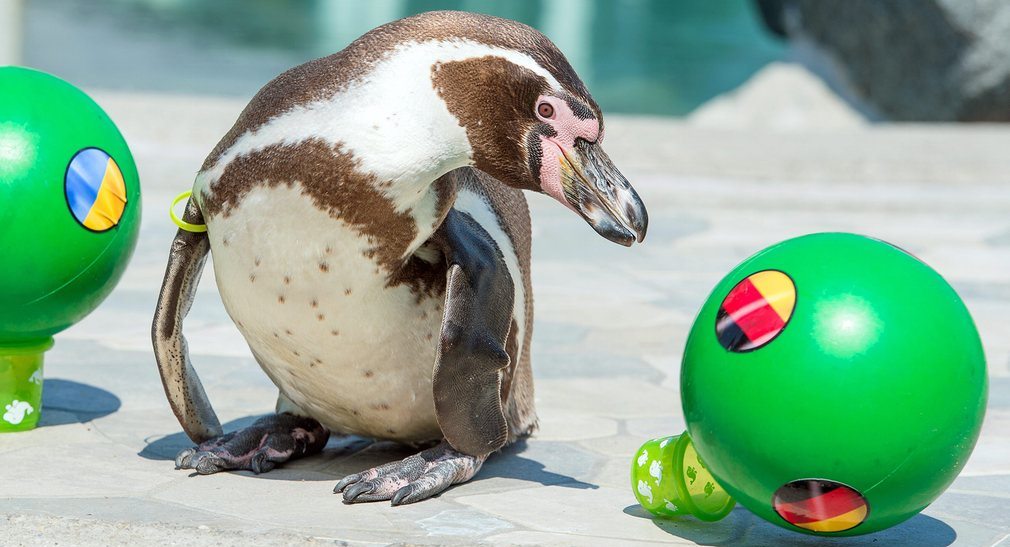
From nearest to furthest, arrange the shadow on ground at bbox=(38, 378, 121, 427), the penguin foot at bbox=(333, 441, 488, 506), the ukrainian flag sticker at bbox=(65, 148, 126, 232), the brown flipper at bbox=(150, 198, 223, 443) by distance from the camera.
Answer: the penguin foot at bbox=(333, 441, 488, 506)
the brown flipper at bbox=(150, 198, 223, 443)
the ukrainian flag sticker at bbox=(65, 148, 126, 232)
the shadow on ground at bbox=(38, 378, 121, 427)

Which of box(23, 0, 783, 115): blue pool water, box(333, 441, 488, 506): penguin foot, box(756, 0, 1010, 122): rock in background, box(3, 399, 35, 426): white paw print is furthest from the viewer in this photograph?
box(23, 0, 783, 115): blue pool water

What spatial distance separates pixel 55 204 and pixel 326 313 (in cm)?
92

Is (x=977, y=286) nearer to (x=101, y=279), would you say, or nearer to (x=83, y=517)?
(x=101, y=279)

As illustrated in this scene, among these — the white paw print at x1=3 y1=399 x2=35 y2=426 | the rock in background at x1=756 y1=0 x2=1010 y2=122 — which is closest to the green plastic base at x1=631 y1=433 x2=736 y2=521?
the white paw print at x1=3 y1=399 x2=35 y2=426

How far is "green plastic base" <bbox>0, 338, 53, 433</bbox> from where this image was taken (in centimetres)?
408

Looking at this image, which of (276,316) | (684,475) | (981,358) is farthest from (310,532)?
(981,358)

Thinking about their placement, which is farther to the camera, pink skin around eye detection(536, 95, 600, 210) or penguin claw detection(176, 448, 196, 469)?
penguin claw detection(176, 448, 196, 469)

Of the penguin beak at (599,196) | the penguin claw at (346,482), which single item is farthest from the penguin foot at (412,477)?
the penguin beak at (599,196)

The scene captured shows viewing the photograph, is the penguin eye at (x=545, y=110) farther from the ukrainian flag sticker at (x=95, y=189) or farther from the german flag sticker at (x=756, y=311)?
the ukrainian flag sticker at (x=95, y=189)

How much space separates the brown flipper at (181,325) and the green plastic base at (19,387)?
54 cm

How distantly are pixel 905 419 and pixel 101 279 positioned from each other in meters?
2.35

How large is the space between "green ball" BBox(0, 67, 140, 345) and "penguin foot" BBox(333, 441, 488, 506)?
3.31ft

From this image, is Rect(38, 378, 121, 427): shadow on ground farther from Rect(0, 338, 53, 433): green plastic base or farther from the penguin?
the penguin

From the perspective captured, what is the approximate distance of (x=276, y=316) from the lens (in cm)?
357
